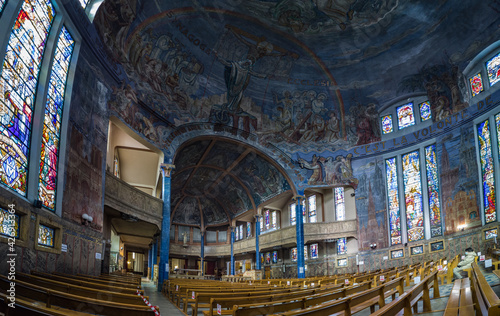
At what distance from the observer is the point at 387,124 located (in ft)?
83.5

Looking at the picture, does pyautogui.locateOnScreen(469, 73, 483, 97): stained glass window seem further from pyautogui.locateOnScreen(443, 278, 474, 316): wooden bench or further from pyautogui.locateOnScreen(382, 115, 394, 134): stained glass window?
pyautogui.locateOnScreen(443, 278, 474, 316): wooden bench

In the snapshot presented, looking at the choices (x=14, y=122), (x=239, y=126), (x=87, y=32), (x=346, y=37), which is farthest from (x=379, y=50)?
(x=14, y=122)

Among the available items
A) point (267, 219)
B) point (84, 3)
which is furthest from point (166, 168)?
point (267, 219)

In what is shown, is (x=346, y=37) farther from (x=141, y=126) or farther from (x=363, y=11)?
(x=141, y=126)

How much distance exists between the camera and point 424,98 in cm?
2358

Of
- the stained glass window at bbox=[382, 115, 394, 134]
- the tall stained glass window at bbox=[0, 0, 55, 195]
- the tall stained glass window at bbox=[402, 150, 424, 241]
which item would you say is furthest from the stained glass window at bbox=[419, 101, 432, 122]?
the tall stained glass window at bbox=[0, 0, 55, 195]

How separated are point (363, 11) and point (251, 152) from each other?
1161 centimetres

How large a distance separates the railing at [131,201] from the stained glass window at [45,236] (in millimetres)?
5086

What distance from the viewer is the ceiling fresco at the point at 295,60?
19172 millimetres

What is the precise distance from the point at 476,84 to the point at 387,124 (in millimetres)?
6249

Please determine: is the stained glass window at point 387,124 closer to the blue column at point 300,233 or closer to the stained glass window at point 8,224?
the blue column at point 300,233

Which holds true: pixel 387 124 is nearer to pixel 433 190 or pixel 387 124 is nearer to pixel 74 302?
pixel 433 190

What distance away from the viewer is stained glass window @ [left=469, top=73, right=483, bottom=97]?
1997 centimetres

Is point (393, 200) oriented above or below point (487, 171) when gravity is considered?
below
